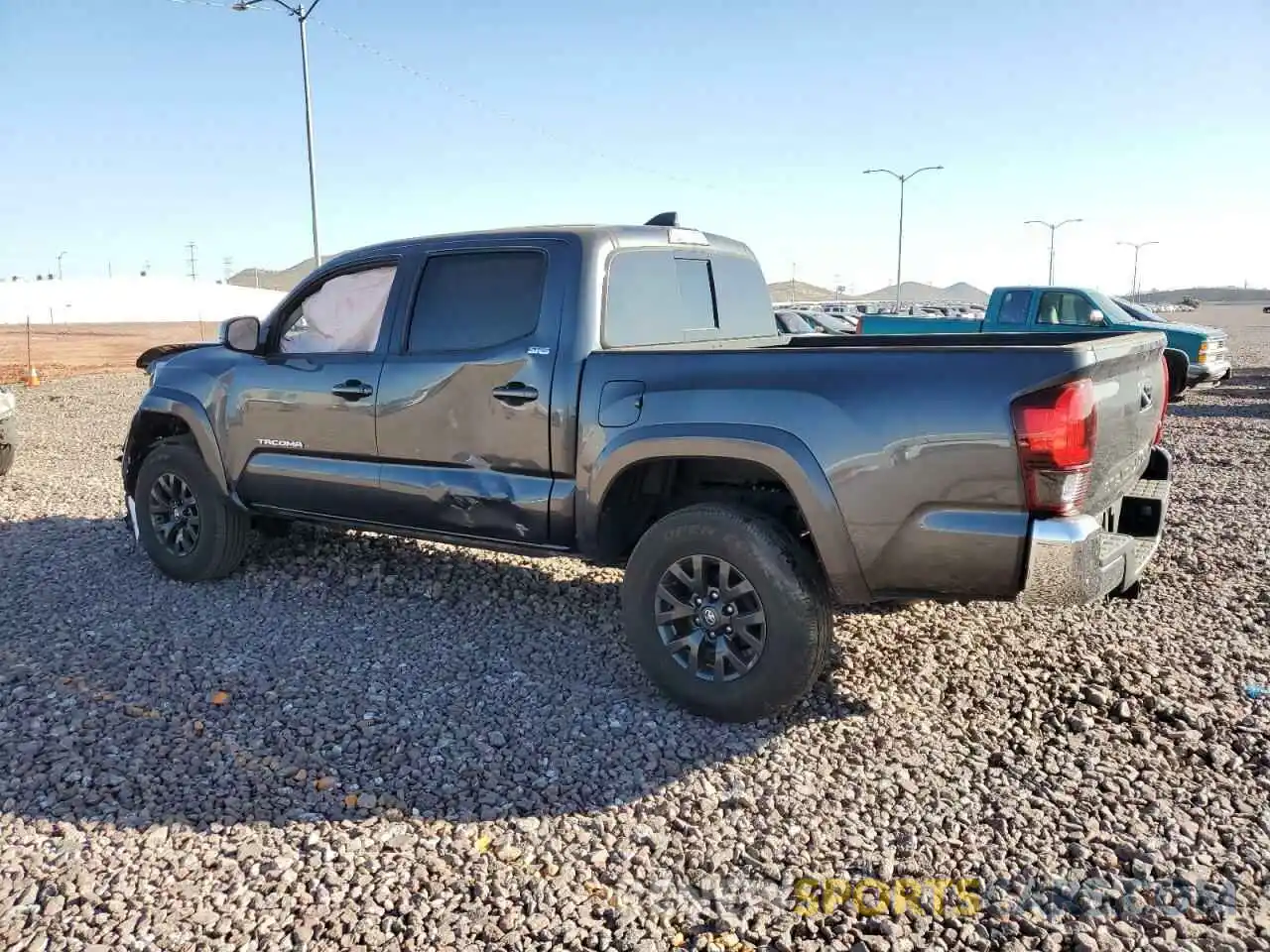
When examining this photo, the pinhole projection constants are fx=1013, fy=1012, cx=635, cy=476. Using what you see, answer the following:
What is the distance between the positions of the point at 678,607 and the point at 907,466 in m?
1.14

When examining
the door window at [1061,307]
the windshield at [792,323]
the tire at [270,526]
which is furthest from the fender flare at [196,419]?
the windshield at [792,323]

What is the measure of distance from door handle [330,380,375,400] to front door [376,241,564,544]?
0.31 feet

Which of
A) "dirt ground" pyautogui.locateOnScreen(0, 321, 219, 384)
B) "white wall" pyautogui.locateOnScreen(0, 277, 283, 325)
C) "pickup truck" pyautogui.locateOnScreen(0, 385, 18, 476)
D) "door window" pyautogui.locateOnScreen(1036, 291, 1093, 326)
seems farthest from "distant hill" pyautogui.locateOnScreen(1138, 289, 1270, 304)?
"pickup truck" pyautogui.locateOnScreen(0, 385, 18, 476)

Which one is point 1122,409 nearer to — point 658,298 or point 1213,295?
point 658,298

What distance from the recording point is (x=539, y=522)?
4531mm

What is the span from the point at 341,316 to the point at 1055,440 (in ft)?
12.3

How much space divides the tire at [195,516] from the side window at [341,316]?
957 mm

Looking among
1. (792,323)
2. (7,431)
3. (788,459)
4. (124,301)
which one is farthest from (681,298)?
(124,301)

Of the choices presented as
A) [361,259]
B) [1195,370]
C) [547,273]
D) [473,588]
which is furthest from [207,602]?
[1195,370]

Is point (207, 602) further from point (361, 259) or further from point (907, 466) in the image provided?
point (907, 466)

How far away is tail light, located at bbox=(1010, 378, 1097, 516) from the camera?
331 cm

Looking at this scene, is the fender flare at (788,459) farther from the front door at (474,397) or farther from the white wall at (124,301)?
the white wall at (124,301)

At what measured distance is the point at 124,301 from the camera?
99.9 m

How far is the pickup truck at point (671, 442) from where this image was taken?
346cm
